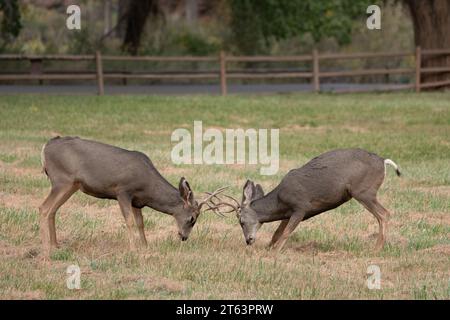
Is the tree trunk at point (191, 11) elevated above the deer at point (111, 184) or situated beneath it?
elevated above

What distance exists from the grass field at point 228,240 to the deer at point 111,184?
0.32 m

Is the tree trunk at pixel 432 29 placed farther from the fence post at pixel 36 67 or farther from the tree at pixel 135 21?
the fence post at pixel 36 67

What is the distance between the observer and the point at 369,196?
12.3 m

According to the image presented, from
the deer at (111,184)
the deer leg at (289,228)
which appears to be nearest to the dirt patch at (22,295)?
the deer at (111,184)

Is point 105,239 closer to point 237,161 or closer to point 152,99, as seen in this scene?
point 237,161

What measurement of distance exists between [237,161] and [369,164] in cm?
807

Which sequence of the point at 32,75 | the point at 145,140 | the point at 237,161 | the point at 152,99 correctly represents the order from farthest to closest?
the point at 32,75 → the point at 152,99 → the point at 145,140 → the point at 237,161

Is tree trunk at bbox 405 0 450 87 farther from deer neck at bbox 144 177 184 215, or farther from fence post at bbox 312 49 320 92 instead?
deer neck at bbox 144 177 184 215

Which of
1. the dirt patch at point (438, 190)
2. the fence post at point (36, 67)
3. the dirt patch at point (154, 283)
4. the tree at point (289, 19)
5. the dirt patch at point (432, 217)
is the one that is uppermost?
the tree at point (289, 19)

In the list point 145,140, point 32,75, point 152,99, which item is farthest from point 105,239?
point 32,75

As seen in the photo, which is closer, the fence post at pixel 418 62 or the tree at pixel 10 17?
the fence post at pixel 418 62

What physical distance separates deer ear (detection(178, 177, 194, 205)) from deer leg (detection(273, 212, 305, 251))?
107 centimetres

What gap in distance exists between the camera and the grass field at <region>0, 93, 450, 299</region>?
10156 mm

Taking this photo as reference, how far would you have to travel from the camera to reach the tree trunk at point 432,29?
35.8m
